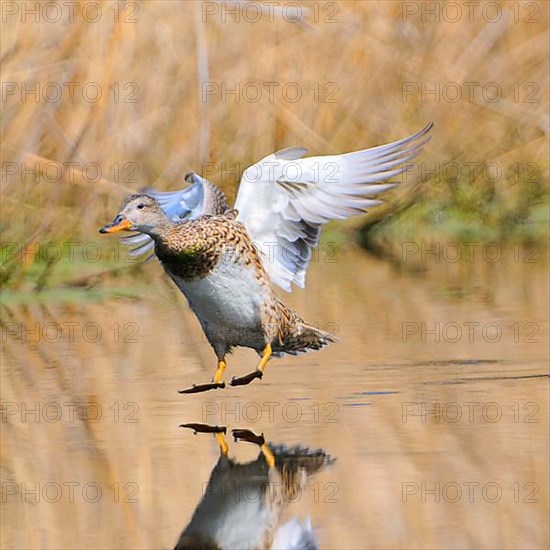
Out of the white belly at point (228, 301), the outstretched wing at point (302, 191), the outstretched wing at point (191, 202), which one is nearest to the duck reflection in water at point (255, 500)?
the white belly at point (228, 301)

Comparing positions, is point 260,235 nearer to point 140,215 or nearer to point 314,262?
point 140,215

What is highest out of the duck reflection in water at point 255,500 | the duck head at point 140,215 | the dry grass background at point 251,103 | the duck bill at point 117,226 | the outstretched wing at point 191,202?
the dry grass background at point 251,103

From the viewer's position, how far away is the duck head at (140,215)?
291 inches

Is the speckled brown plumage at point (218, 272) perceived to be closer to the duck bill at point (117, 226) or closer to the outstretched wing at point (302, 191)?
the duck bill at point (117, 226)

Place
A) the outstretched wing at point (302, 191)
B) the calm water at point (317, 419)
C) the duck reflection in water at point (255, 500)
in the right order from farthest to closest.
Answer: the outstretched wing at point (302, 191)
the calm water at point (317, 419)
the duck reflection in water at point (255, 500)

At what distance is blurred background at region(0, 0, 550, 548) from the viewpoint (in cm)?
565

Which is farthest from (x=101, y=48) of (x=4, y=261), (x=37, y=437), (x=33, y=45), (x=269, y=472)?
(x=269, y=472)

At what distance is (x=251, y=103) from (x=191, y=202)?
169 inches

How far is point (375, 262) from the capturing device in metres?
12.7

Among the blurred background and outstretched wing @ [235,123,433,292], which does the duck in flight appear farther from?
the blurred background

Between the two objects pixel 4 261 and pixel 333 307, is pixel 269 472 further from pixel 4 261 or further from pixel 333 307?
pixel 4 261

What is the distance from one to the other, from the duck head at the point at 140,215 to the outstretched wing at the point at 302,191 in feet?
1.40

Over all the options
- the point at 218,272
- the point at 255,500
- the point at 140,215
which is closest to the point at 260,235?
the point at 218,272

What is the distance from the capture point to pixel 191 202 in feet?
28.3
